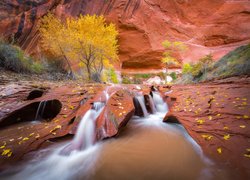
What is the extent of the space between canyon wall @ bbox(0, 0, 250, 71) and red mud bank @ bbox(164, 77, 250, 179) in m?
18.4

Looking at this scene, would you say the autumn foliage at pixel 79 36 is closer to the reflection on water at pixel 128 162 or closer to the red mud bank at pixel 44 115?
the red mud bank at pixel 44 115

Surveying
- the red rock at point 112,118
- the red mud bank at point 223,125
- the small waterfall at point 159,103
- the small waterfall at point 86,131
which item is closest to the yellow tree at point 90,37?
the small waterfall at point 159,103

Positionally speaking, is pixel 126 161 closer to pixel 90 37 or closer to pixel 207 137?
pixel 207 137

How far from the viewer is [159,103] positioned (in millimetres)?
6289

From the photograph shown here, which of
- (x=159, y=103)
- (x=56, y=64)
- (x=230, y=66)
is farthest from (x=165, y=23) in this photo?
(x=159, y=103)

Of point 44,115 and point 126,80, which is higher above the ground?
point 126,80

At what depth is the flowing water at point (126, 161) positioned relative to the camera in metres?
2.21

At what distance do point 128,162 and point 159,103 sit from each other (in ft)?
13.8

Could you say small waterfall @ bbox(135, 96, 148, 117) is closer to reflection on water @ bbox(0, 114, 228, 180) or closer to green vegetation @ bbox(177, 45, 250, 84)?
reflection on water @ bbox(0, 114, 228, 180)

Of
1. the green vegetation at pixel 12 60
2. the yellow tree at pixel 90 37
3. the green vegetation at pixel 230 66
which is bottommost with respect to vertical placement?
the green vegetation at pixel 230 66

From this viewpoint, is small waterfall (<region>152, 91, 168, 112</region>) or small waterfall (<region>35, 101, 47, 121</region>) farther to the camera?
small waterfall (<region>152, 91, 168, 112</region>)

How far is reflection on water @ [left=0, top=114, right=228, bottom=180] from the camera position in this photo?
2.21 meters

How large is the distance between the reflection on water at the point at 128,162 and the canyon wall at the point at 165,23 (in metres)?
20.0

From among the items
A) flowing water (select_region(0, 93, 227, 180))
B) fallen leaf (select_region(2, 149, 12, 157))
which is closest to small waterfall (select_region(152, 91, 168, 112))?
flowing water (select_region(0, 93, 227, 180))
